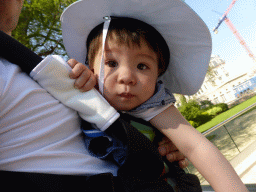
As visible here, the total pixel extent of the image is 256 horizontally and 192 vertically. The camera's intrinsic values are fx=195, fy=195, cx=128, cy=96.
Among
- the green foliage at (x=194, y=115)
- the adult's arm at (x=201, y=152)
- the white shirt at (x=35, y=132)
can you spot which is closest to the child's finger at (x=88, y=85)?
the white shirt at (x=35, y=132)

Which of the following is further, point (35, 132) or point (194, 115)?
point (194, 115)

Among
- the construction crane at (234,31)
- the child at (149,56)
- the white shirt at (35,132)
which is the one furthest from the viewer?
the construction crane at (234,31)

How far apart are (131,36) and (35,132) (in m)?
0.83

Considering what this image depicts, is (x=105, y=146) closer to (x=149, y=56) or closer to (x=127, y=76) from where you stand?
(x=127, y=76)

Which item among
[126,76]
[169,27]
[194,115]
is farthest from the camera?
[194,115]

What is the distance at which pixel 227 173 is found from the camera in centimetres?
107

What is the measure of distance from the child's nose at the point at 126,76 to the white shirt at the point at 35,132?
0.36 metres

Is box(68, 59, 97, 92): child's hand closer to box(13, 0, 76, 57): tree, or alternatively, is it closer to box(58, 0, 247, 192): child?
box(58, 0, 247, 192): child

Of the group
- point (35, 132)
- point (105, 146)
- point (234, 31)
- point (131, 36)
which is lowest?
point (234, 31)

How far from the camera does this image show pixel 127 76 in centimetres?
115

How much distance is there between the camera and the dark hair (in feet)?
4.25

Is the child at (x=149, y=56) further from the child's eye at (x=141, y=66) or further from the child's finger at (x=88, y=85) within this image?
the child's finger at (x=88, y=85)

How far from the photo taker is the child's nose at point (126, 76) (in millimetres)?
1151

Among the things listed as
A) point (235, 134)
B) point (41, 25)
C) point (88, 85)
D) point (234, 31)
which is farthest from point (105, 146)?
point (234, 31)
